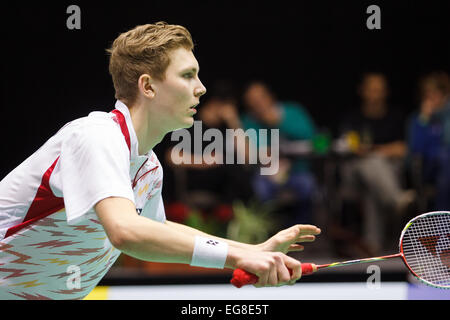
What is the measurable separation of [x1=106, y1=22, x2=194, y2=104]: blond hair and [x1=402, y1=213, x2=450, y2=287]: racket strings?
4.02ft

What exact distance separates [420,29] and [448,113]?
5.89 ft

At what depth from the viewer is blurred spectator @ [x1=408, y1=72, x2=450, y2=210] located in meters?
4.95

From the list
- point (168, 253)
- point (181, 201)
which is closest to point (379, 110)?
point (181, 201)

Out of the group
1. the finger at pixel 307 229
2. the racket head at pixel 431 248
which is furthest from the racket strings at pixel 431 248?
the finger at pixel 307 229

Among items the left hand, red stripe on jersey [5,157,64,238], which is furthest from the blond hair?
the left hand

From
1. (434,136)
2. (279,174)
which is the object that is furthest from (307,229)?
(434,136)

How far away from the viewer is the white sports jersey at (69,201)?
5.32 ft

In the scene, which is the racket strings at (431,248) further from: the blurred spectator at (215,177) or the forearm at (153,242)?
the blurred spectator at (215,177)

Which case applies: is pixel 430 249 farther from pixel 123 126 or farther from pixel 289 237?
pixel 123 126

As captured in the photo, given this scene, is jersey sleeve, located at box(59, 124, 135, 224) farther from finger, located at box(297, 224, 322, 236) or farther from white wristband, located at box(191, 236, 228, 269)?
finger, located at box(297, 224, 322, 236)

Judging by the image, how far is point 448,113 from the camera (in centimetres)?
488

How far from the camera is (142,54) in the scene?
6.35 feet

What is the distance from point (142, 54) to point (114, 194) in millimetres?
545
